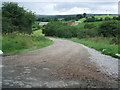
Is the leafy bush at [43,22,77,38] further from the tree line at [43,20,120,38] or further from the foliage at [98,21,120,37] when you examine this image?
the foliage at [98,21,120,37]

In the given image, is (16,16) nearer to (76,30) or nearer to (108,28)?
(76,30)

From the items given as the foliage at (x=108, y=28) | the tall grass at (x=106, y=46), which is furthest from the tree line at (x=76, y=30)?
the tall grass at (x=106, y=46)

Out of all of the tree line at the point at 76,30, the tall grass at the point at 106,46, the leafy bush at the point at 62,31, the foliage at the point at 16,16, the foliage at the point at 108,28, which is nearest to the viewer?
the tall grass at the point at 106,46

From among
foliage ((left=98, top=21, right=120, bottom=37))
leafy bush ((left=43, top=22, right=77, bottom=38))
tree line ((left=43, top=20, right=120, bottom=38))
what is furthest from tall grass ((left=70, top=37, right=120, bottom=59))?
foliage ((left=98, top=21, right=120, bottom=37))

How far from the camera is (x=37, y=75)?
17.6ft

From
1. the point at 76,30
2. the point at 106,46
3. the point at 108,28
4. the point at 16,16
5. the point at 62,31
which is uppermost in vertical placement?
the point at 16,16

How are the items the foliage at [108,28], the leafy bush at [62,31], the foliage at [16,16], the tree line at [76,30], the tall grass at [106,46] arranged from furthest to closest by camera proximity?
the foliage at [108,28], the leafy bush at [62,31], the tree line at [76,30], the foliage at [16,16], the tall grass at [106,46]

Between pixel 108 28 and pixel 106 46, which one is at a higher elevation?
pixel 108 28

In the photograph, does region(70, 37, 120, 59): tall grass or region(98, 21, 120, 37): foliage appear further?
region(98, 21, 120, 37): foliage

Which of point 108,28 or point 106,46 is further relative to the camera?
point 108,28

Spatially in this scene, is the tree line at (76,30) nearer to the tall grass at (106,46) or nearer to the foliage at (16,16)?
the foliage at (16,16)

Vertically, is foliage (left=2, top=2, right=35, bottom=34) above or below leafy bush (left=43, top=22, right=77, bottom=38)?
above

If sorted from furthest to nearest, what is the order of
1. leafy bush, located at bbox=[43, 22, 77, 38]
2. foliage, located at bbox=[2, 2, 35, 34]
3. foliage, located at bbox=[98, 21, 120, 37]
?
foliage, located at bbox=[98, 21, 120, 37], leafy bush, located at bbox=[43, 22, 77, 38], foliage, located at bbox=[2, 2, 35, 34]

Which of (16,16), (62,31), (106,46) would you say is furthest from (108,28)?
(106,46)
